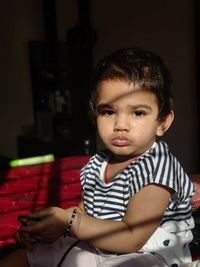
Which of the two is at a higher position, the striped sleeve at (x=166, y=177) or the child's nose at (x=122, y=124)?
the child's nose at (x=122, y=124)

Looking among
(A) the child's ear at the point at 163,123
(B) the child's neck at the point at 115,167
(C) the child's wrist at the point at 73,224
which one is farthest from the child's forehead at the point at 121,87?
(C) the child's wrist at the point at 73,224

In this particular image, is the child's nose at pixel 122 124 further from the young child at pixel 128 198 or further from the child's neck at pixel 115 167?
the child's neck at pixel 115 167

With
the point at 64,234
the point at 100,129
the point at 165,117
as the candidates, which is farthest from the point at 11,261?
the point at 165,117

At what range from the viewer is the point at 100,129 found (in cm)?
138

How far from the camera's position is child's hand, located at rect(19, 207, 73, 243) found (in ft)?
4.06

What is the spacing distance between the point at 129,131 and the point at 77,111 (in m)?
4.03

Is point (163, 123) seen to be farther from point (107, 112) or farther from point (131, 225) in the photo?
point (131, 225)

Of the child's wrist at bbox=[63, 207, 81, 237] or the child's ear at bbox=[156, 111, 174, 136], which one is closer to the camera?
the child's wrist at bbox=[63, 207, 81, 237]

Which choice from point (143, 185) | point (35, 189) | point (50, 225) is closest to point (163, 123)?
point (143, 185)

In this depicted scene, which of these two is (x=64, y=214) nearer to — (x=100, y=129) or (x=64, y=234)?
(x=64, y=234)

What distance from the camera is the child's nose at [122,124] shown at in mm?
1304

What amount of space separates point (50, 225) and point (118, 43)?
378cm

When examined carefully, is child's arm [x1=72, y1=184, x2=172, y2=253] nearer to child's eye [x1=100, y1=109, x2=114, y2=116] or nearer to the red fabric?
child's eye [x1=100, y1=109, x2=114, y2=116]

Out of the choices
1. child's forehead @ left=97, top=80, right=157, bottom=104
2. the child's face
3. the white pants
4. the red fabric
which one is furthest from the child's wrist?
the red fabric
